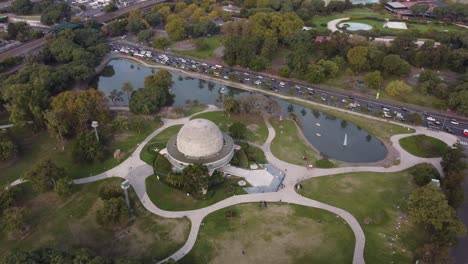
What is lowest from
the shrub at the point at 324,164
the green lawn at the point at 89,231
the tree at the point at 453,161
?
the green lawn at the point at 89,231

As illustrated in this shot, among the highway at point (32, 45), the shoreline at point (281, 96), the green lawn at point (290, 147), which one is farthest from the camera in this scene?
the highway at point (32, 45)

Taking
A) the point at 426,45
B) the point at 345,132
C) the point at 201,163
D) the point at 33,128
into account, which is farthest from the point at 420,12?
the point at 33,128

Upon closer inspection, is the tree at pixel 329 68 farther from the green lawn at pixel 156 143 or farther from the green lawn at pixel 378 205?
the green lawn at pixel 156 143

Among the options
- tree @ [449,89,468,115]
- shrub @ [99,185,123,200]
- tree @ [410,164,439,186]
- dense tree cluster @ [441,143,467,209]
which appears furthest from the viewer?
tree @ [449,89,468,115]

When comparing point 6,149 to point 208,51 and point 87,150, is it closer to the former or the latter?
point 87,150

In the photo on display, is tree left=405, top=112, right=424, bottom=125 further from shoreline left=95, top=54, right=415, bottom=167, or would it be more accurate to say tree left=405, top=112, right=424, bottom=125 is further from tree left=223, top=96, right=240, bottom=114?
tree left=223, top=96, right=240, bottom=114

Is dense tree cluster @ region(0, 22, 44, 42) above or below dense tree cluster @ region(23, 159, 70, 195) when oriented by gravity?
above

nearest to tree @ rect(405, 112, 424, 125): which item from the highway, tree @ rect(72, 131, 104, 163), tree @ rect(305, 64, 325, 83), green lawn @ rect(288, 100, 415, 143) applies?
green lawn @ rect(288, 100, 415, 143)

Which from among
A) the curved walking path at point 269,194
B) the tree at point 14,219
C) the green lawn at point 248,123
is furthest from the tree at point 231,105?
the tree at point 14,219
